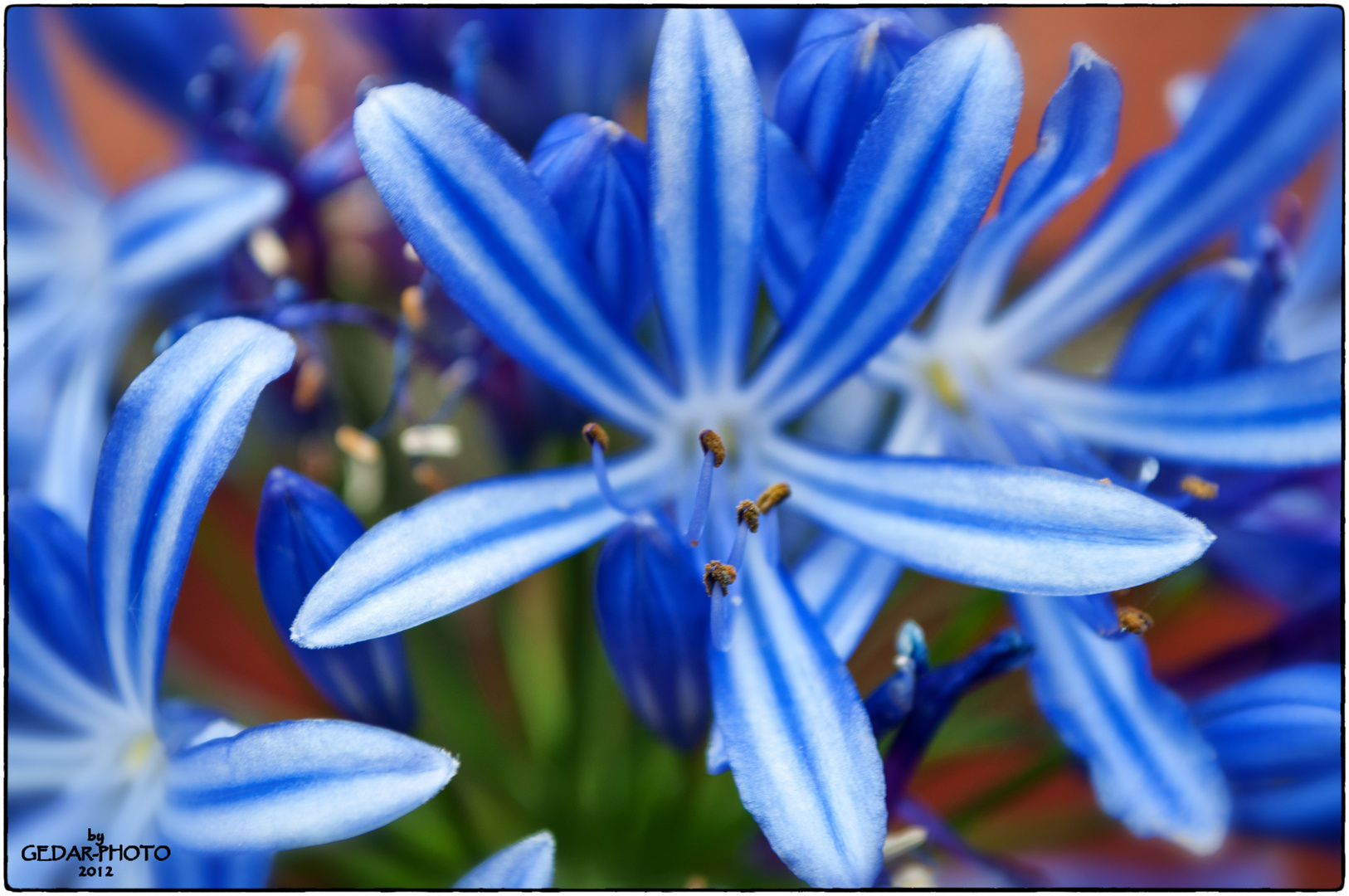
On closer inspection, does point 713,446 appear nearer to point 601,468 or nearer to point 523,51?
point 601,468

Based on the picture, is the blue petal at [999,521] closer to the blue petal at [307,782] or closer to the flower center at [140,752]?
the blue petal at [307,782]

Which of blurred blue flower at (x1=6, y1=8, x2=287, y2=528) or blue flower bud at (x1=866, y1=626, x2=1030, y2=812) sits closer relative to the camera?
blue flower bud at (x1=866, y1=626, x2=1030, y2=812)

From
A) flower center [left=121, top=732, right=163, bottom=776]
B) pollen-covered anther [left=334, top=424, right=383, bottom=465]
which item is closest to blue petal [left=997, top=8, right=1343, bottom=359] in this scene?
pollen-covered anther [left=334, top=424, right=383, bottom=465]

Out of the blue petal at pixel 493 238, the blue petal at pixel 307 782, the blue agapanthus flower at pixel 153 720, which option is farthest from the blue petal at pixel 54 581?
the blue petal at pixel 493 238

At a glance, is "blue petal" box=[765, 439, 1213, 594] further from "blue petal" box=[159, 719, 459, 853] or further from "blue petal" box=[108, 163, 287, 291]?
"blue petal" box=[108, 163, 287, 291]

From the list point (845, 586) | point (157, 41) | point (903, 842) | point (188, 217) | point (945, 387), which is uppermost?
point (157, 41)

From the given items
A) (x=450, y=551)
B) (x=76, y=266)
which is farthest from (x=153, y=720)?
(x=76, y=266)

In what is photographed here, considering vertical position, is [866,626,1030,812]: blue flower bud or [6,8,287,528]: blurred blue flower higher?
[6,8,287,528]: blurred blue flower

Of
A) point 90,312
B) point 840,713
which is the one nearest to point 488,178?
point 840,713
